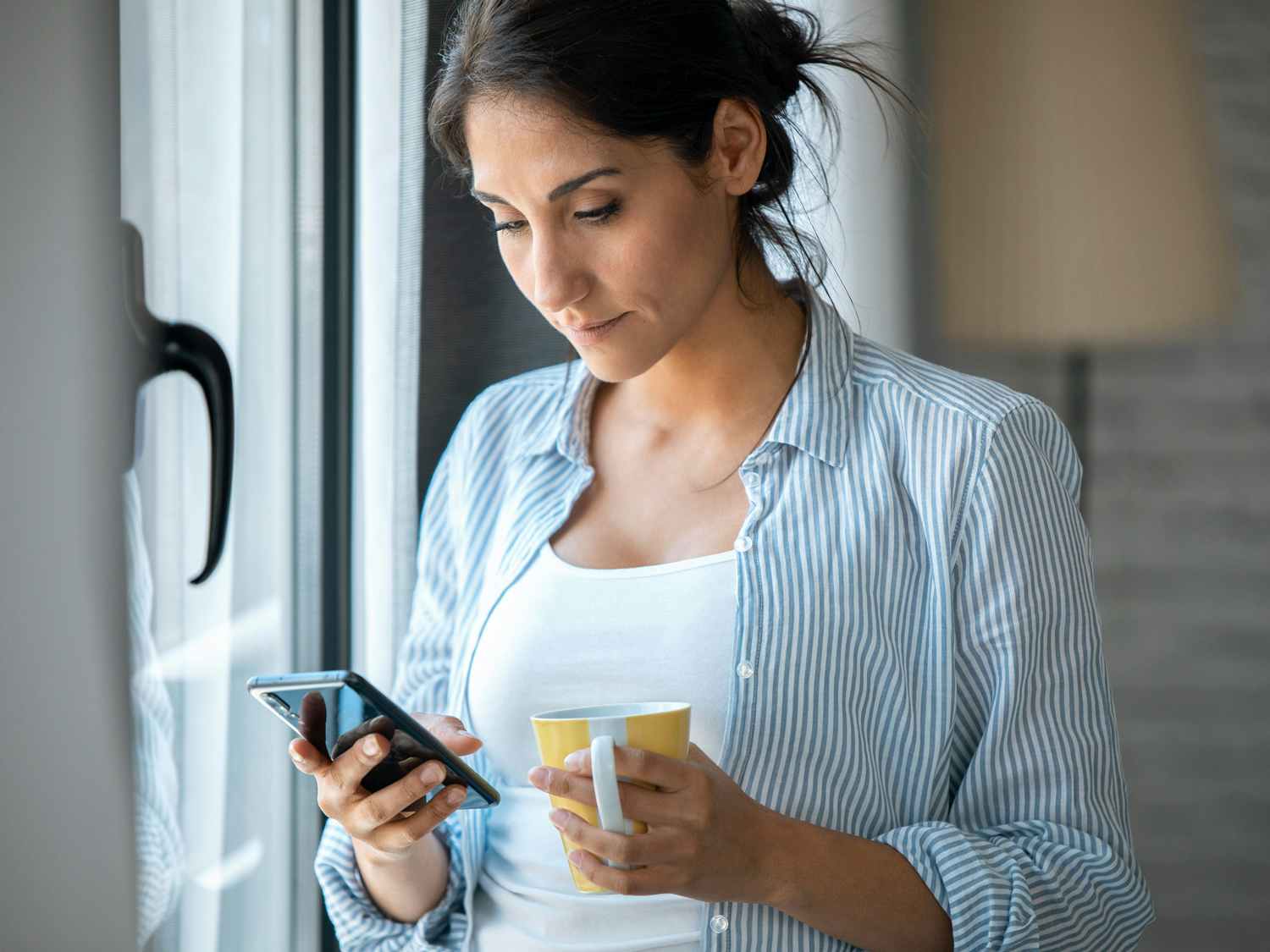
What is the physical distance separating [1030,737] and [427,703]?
552 millimetres

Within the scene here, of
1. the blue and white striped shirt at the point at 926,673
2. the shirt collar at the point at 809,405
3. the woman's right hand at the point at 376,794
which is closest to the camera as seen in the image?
the woman's right hand at the point at 376,794

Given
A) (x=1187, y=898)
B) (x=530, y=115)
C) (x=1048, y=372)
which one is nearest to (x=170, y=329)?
(x=530, y=115)

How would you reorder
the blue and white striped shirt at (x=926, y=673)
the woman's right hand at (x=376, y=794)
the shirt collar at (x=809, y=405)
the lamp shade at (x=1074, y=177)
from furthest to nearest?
the lamp shade at (x=1074, y=177)
the shirt collar at (x=809, y=405)
the blue and white striped shirt at (x=926, y=673)
the woman's right hand at (x=376, y=794)

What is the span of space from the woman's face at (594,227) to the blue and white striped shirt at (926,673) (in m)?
0.15

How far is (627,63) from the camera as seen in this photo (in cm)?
93

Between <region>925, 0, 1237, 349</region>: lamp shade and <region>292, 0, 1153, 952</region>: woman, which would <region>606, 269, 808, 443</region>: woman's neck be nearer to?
<region>292, 0, 1153, 952</region>: woman

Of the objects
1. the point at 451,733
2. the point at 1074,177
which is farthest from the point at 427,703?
the point at 1074,177

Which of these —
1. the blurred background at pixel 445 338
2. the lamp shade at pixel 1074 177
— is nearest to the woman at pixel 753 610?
the blurred background at pixel 445 338

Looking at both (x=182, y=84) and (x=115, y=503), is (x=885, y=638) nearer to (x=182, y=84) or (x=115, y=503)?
(x=115, y=503)

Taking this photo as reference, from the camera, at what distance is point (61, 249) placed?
79cm

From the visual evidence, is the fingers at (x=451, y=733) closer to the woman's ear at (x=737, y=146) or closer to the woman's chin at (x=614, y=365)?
the woman's chin at (x=614, y=365)

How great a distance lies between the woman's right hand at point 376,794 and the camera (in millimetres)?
794

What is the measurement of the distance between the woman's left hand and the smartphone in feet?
0.31

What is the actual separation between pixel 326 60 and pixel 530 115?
53 centimetres
